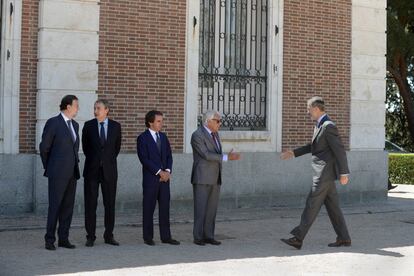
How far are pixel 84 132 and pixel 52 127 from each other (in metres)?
0.56

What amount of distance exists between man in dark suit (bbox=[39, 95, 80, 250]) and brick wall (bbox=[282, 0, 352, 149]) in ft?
19.2

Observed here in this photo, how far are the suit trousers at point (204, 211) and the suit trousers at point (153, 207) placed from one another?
0.36 m

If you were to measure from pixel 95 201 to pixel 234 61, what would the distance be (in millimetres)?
5335

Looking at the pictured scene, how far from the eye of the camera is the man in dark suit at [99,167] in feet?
30.6

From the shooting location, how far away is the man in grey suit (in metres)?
9.58

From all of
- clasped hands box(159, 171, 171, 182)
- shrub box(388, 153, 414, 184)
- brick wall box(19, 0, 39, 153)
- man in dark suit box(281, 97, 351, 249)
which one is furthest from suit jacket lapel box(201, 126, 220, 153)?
shrub box(388, 153, 414, 184)

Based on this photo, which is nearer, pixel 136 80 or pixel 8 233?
pixel 8 233

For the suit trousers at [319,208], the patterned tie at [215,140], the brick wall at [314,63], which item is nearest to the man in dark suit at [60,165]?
the patterned tie at [215,140]

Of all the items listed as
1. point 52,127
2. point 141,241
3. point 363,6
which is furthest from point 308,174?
point 52,127

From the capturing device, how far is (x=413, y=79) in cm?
3008

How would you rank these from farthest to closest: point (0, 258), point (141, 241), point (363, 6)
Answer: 1. point (363, 6)
2. point (141, 241)
3. point (0, 258)

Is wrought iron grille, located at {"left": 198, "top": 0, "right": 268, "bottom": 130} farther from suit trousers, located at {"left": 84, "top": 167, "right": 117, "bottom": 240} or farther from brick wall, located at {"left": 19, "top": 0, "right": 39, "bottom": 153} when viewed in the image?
suit trousers, located at {"left": 84, "top": 167, "right": 117, "bottom": 240}

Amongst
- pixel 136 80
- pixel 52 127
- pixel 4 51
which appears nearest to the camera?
pixel 52 127

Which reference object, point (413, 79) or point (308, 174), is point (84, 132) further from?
point (413, 79)
